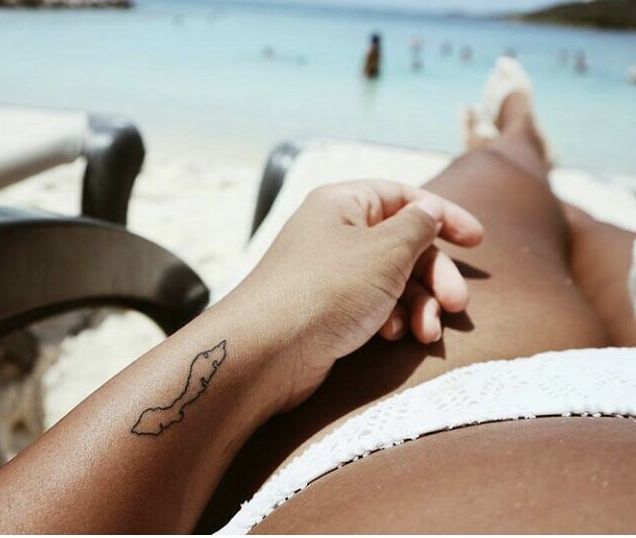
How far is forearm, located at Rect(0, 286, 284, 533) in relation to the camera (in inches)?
15.3

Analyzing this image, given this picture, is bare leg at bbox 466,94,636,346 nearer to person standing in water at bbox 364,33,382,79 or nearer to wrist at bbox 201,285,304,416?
wrist at bbox 201,285,304,416

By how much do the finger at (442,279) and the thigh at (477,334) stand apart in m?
0.03

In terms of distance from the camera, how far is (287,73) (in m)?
7.54

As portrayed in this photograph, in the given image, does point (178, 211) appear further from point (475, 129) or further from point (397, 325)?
point (397, 325)

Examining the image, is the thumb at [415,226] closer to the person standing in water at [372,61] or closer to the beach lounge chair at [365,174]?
the beach lounge chair at [365,174]

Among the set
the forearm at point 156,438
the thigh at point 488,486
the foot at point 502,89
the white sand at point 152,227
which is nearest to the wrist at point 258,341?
the forearm at point 156,438

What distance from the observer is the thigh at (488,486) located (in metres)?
0.32

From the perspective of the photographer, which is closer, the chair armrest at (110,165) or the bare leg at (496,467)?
the bare leg at (496,467)

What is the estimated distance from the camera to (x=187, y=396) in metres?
0.46

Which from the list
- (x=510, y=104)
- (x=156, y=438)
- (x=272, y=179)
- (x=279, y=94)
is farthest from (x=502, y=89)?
(x=279, y=94)

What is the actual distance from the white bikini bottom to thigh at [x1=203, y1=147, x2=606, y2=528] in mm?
46

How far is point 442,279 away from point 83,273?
516 millimetres

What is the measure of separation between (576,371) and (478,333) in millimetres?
128

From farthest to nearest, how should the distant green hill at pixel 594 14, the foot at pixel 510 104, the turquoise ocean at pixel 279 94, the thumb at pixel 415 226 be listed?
the distant green hill at pixel 594 14, the turquoise ocean at pixel 279 94, the foot at pixel 510 104, the thumb at pixel 415 226
